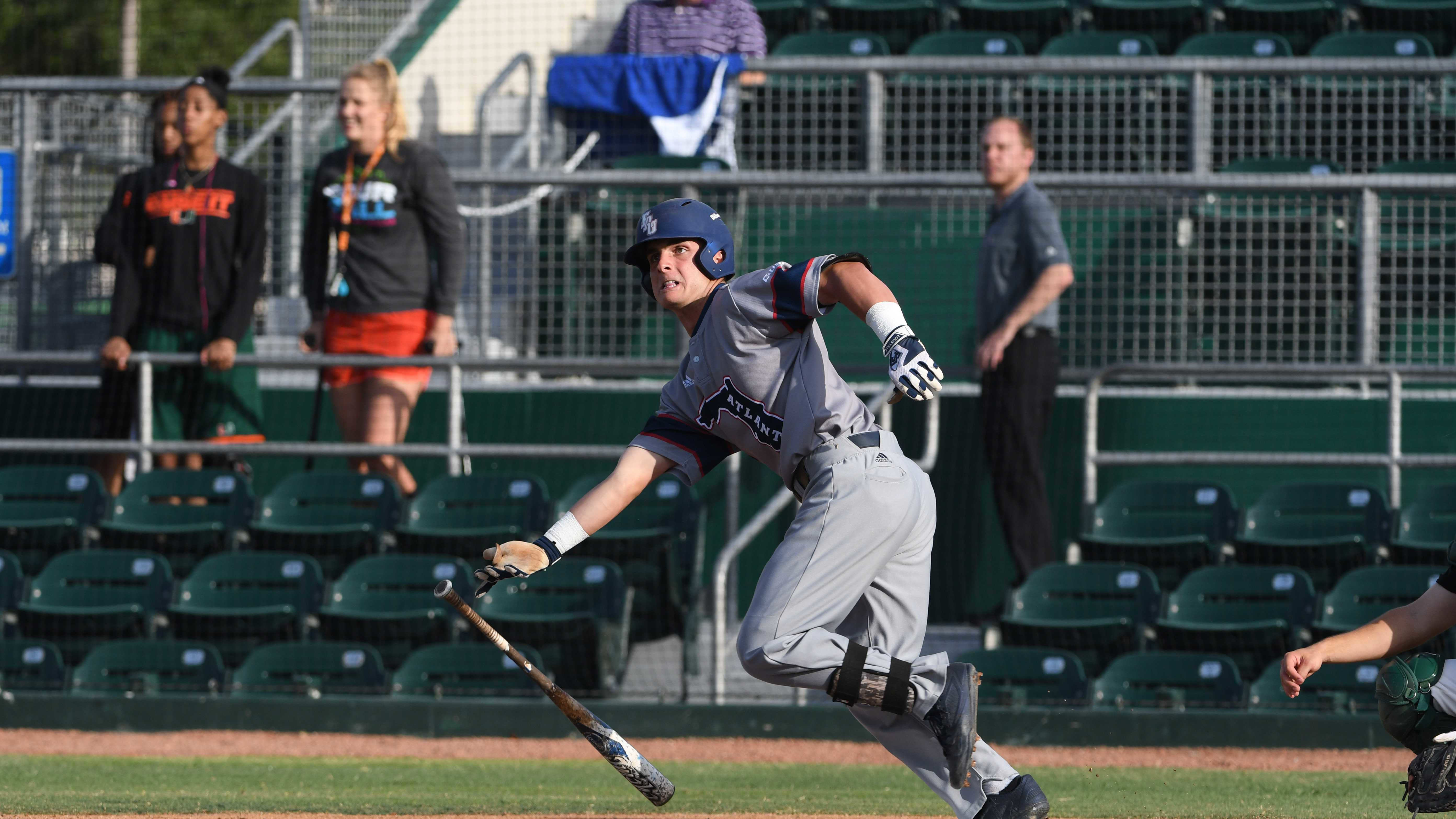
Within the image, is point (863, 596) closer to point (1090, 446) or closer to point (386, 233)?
A: point (1090, 446)

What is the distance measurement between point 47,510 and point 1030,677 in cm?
507

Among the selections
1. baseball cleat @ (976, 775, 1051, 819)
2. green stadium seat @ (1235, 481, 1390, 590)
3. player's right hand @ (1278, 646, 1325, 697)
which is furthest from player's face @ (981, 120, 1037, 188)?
player's right hand @ (1278, 646, 1325, 697)

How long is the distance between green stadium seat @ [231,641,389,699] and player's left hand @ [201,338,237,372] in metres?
1.45

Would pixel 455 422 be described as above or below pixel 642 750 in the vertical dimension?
above

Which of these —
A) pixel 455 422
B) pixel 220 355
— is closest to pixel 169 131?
pixel 220 355

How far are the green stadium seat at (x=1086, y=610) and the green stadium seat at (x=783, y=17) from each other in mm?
5619

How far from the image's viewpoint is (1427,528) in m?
8.00

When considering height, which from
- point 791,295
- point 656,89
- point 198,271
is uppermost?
point 656,89

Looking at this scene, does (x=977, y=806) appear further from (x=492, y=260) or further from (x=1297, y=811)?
(x=492, y=260)

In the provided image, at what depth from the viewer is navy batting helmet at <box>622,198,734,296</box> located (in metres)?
4.63

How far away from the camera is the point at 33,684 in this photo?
8.18 m

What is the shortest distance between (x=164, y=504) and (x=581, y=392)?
2221 mm

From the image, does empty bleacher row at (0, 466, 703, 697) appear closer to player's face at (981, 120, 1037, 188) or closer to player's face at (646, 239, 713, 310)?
player's face at (981, 120, 1037, 188)

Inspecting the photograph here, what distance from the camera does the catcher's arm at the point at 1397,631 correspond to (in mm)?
4219
